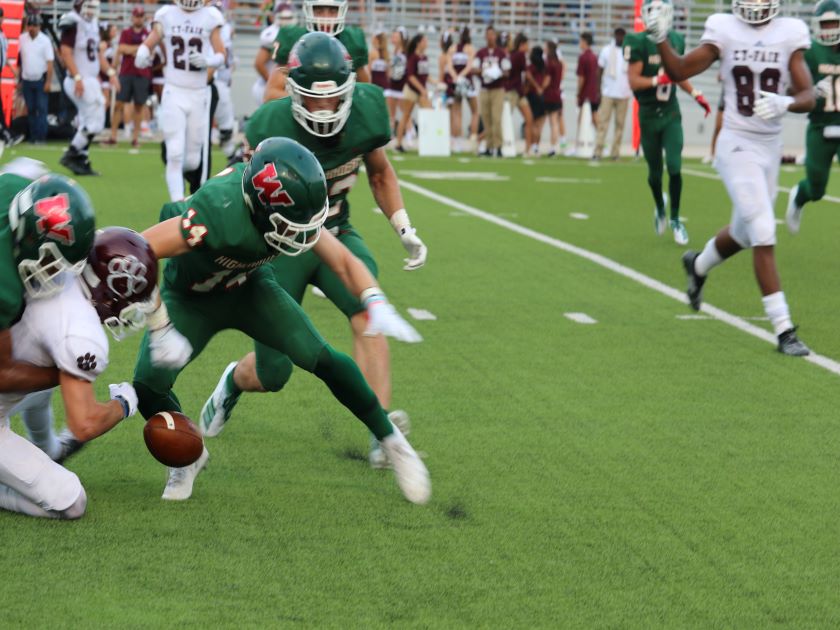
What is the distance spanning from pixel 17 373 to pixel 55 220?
1.82ft

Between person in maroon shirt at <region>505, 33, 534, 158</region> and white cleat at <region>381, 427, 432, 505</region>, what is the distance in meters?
16.8

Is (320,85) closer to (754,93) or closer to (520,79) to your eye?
(754,93)

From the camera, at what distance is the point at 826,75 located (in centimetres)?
999

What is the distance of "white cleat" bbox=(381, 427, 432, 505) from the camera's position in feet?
15.0

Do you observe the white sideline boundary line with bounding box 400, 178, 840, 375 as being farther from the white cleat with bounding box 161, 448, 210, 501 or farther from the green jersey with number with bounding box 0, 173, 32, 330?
the green jersey with number with bounding box 0, 173, 32, 330

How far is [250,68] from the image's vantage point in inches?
1019

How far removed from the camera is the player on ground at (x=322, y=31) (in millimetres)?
7051

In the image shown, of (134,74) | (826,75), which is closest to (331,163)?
(826,75)

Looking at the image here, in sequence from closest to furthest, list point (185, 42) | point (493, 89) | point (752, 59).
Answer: point (752, 59) < point (185, 42) < point (493, 89)

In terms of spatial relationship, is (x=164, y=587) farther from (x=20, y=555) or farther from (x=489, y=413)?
(x=489, y=413)

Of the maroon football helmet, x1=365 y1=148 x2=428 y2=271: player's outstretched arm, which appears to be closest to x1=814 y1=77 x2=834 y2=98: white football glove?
x1=365 y1=148 x2=428 y2=271: player's outstretched arm

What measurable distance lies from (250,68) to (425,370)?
2006 cm

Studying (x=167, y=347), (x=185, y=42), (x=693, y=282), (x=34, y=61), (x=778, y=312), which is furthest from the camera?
(x=34, y=61)

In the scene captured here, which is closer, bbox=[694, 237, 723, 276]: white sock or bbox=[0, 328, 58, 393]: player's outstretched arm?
bbox=[0, 328, 58, 393]: player's outstretched arm
